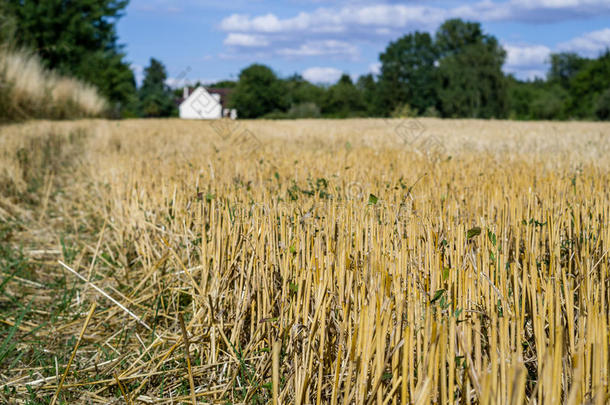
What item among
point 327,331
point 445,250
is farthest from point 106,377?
point 445,250

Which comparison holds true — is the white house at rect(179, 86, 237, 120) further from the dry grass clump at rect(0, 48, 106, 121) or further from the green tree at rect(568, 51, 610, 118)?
the green tree at rect(568, 51, 610, 118)

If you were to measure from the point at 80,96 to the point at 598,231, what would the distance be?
51.5 ft

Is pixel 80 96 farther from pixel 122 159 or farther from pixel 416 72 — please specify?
pixel 416 72

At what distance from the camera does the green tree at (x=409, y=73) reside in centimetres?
5234

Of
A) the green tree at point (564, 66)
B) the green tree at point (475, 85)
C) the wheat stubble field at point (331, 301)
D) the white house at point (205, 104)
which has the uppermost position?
the green tree at point (564, 66)

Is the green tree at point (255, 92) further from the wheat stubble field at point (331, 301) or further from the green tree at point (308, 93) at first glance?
the green tree at point (308, 93)

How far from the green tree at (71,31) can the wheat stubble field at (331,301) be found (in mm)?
19403

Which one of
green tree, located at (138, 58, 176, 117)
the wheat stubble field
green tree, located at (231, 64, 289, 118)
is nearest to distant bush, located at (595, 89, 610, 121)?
green tree, located at (231, 64, 289, 118)

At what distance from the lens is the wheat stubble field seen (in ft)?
3.76

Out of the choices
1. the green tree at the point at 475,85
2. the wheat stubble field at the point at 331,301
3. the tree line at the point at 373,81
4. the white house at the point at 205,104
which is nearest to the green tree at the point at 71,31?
the tree line at the point at 373,81

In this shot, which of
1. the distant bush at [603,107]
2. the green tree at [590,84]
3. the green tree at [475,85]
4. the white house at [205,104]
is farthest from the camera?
the green tree at [590,84]

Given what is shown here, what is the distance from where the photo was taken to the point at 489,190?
267 centimetres

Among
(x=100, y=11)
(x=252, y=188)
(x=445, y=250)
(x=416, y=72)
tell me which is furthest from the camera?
(x=416, y=72)

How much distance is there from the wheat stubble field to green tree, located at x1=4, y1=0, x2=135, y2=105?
764 inches
